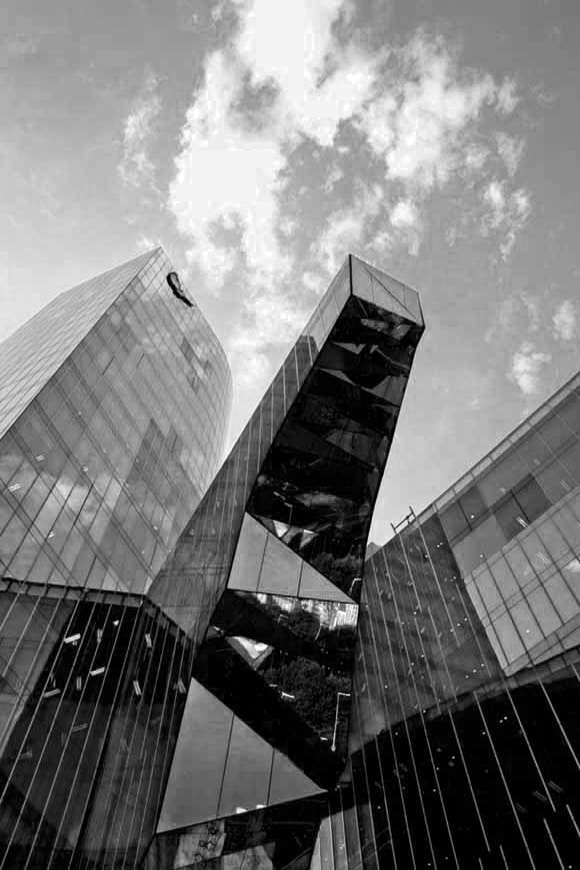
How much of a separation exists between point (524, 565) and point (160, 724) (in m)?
15.7

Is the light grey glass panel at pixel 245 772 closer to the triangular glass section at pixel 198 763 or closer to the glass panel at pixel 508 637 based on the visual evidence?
the triangular glass section at pixel 198 763

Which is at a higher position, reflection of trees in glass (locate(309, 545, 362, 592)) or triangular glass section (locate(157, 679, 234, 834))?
reflection of trees in glass (locate(309, 545, 362, 592))

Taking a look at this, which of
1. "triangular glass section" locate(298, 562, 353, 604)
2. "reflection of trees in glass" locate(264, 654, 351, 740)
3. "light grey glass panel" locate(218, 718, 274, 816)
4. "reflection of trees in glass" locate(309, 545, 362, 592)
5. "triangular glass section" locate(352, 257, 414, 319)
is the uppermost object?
"triangular glass section" locate(352, 257, 414, 319)

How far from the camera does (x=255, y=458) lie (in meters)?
16.7

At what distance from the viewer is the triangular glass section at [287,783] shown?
14.6m

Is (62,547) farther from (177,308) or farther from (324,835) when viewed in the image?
(177,308)

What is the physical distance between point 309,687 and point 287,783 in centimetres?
267

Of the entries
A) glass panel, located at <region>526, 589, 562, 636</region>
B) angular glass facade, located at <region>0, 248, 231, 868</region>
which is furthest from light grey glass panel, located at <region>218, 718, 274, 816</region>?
glass panel, located at <region>526, 589, 562, 636</region>

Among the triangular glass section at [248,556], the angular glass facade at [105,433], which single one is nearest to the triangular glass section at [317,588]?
the triangular glass section at [248,556]

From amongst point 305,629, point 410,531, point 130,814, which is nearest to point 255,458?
point 305,629

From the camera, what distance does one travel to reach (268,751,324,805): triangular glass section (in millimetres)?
14641

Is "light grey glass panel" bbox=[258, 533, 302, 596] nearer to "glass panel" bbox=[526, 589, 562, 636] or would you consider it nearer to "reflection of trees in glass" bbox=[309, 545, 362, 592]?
"reflection of trees in glass" bbox=[309, 545, 362, 592]

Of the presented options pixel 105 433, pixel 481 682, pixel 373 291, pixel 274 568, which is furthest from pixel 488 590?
pixel 105 433

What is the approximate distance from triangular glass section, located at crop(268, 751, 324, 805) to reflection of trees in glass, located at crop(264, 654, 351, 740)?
1.27 m
